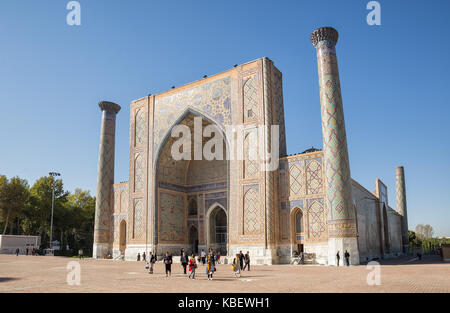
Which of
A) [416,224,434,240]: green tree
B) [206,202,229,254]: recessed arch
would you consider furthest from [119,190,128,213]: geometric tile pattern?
[416,224,434,240]: green tree

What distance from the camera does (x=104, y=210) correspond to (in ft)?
94.3

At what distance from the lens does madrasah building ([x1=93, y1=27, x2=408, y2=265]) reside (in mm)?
19047

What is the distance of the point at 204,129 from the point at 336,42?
10.7m

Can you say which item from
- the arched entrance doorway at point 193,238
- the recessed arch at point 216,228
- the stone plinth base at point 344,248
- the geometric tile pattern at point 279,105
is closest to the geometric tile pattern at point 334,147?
the stone plinth base at point 344,248

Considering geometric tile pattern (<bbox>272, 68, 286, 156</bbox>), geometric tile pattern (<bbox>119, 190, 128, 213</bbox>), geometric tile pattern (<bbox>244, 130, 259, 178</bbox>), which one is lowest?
geometric tile pattern (<bbox>119, 190, 128, 213</bbox>)

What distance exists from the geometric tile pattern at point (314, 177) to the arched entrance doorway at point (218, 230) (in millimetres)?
9037

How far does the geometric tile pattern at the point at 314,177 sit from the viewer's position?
1958cm

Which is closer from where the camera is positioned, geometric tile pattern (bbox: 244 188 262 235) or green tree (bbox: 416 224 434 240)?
geometric tile pattern (bbox: 244 188 262 235)

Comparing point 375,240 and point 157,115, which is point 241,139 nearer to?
point 157,115

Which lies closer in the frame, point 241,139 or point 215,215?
point 241,139

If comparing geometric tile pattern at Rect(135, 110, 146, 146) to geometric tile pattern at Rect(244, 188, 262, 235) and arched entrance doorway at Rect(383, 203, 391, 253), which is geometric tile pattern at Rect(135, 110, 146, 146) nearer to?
geometric tile pattern at Rect(244, 188, 262, 235)

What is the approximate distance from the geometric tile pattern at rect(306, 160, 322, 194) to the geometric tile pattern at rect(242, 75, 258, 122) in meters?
4.34

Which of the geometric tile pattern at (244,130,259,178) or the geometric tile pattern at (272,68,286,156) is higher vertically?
the geometric tile pattern at (272,68,286,156)

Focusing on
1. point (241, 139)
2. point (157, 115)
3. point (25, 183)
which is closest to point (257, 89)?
point (241, 139)
